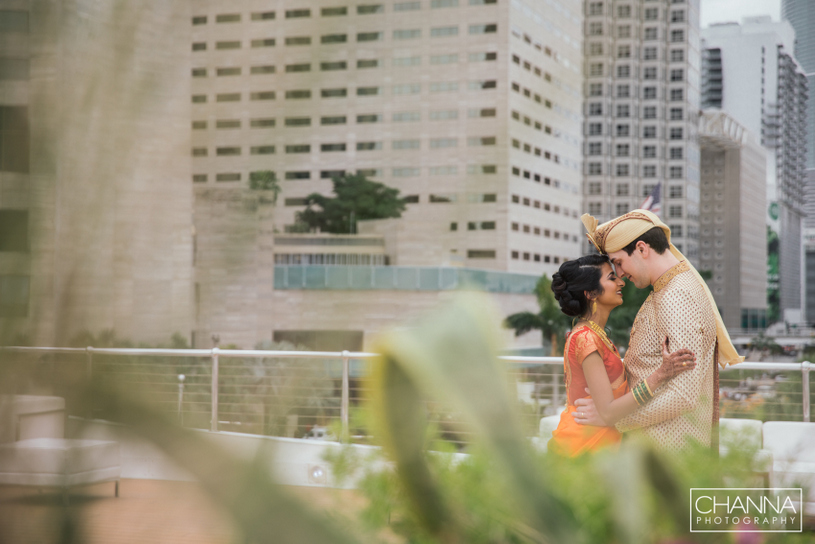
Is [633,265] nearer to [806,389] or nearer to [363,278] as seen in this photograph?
[363,278]

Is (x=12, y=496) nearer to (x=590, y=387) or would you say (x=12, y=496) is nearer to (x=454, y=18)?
(x=454, y=18)

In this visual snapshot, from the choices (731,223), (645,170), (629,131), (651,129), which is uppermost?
(651,129)

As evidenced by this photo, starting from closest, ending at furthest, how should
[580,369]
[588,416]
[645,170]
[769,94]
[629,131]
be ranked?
[588,416]
[580,369]
[629,131]
[645,170]
[769,94]

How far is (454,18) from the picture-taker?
31cm

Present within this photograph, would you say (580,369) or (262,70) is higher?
(262,70)

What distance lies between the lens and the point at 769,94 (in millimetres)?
91750

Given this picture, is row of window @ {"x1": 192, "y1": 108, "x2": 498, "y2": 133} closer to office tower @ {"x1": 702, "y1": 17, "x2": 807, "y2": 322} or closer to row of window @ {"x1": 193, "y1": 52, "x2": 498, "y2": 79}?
row of window @ {"x1": 193, "y1": 52, "x2": 498, "y2": 79}

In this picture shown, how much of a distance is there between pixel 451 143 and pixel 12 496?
22 centimetres

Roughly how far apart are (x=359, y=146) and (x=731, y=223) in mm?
83960

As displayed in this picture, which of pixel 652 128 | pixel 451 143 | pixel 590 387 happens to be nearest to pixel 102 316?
pixel 451 143

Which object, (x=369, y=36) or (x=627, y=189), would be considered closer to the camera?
(x=369, y=36)

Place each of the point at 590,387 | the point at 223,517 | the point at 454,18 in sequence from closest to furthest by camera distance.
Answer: the point at 223,517 < the point at 454,18 < the point at 590,387

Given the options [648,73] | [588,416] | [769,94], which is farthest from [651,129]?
[588,416]

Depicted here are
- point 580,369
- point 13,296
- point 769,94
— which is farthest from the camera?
point 769,94
